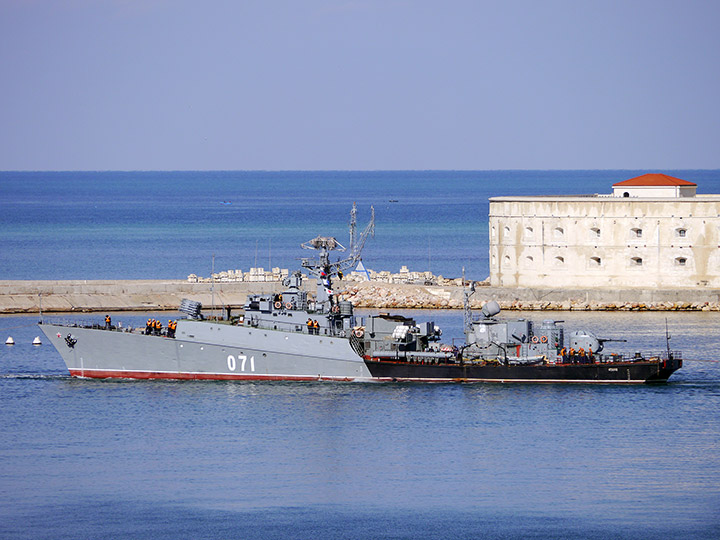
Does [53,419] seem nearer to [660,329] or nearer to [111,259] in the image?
[660,329]

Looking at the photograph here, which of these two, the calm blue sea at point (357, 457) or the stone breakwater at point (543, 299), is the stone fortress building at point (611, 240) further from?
the calm blue sea at point (357, 457)

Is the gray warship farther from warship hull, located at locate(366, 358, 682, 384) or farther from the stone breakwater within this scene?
the stone breakwater

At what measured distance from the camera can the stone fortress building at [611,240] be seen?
70812mm

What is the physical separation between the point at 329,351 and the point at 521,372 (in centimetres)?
722

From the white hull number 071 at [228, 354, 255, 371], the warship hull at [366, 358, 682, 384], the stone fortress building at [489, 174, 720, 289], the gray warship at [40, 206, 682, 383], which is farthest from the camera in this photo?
the stone fortress building at [489, 174, 720, 289]

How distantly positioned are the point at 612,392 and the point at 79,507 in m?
21.7

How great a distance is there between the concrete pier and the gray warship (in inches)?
739

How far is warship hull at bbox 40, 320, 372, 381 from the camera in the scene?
158 feet

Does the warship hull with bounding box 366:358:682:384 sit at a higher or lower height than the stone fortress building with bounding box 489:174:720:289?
lower

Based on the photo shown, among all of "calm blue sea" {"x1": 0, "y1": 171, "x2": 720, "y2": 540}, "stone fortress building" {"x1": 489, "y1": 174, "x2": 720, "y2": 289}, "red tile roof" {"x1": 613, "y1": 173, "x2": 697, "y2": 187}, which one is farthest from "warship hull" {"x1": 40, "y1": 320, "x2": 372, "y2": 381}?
"red tile roof" {"x1": 613, "y1": 173, "x2": 697, "y2": 187}

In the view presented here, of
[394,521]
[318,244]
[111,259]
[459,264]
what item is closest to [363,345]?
[318,244]

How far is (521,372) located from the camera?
47.8 metres

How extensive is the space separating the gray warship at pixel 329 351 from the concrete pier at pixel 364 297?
61.6 feet

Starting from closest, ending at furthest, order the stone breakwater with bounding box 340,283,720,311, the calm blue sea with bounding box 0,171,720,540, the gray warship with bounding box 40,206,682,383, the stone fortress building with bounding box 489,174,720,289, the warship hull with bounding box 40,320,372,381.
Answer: the calm blue sea with bounding box 0,171,720,540 → the gray warship with bounding box 40,206,682,383 → the warship hull with bounding box 40,320,372,381 → the stone breakwater with bounding box 340,283,720,311 → the stone fortress building with bounding box 489,174,720,289
